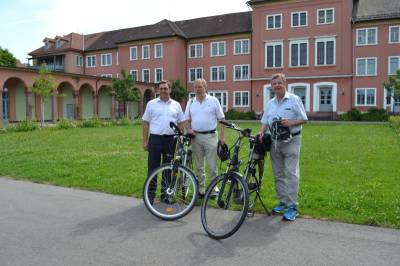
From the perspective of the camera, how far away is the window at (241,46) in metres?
49.2

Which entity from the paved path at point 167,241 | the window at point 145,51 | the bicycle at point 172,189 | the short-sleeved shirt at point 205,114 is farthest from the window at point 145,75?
the bicycle at point 172,189

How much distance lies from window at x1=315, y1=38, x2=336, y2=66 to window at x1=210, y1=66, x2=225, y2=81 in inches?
489

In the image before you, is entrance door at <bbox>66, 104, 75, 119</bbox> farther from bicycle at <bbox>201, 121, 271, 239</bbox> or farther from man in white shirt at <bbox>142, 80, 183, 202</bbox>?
bicycle at <bbox>201, 121, 271, 239</bbox>

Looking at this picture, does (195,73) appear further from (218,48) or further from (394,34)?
(394,34)

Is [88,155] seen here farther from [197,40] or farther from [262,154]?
[197,40]

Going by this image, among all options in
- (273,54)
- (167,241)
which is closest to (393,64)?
(273,54)

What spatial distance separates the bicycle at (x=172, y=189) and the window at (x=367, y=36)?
41.6 meters

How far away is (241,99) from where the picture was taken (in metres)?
49.7

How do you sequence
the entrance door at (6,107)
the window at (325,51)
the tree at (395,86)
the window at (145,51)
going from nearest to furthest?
the tree at (395,86) → the entrance door at (6,107) → the window at (325,51) → the window at (145,51)

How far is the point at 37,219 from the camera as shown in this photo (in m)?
5.80

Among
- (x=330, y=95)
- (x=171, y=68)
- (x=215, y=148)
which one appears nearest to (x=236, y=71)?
(x=171, y=68)

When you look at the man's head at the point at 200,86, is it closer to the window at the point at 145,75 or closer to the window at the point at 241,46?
the window at the point at 241,46

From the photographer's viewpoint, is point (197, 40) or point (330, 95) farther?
point (197, 40)

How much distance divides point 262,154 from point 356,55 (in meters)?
41.1
